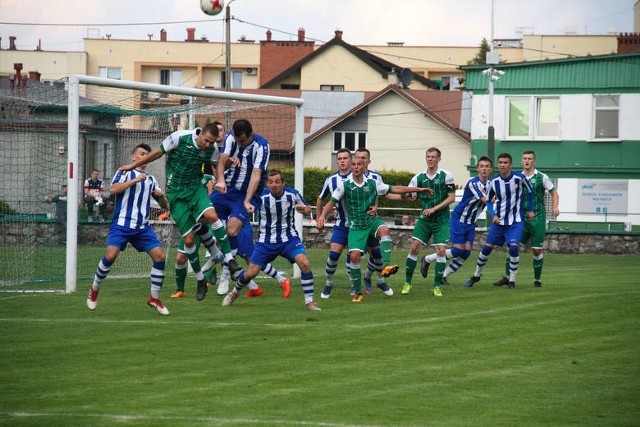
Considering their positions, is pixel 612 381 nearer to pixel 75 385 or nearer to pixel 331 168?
pixel 75 385

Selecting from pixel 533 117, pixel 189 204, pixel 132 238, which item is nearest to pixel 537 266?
pixel 189 204

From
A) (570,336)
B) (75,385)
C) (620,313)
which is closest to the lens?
(75,385)

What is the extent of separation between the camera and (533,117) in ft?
157

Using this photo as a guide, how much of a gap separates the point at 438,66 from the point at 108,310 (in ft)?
281

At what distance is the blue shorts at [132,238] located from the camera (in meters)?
A: 14.9

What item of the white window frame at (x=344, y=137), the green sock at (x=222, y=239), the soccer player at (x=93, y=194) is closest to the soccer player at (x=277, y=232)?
the green sock at (x=222, y=239)

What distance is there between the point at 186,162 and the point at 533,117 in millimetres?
33478

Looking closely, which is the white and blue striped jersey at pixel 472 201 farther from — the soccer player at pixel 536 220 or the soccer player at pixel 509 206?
the soccer player at pixel 536 220

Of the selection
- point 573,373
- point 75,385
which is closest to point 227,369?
point 75,385

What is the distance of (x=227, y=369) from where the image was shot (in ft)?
Result: 35.4

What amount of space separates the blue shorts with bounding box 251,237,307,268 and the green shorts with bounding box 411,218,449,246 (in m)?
3.81

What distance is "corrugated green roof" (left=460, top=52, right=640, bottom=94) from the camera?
45.7 metres

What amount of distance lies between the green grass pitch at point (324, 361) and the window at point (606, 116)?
98.3ft

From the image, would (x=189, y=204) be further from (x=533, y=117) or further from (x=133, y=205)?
(x=533, y=117)
